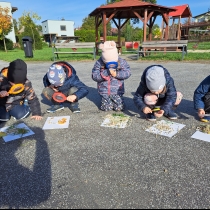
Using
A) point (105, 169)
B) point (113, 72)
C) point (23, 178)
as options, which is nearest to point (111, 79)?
point (113, 72)

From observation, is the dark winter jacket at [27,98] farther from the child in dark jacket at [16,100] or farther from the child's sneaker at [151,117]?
the child's sneaker at [151,117]

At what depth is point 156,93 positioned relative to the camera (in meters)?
2.46

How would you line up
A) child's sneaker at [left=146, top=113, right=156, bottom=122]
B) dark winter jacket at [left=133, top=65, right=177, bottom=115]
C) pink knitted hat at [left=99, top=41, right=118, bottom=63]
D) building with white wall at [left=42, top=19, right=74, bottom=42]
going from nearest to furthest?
dark winter jacket at [left=133, top=65, right=177, bottom=115], child's sneaker at [left=146, top=113, right=156, bottom=122], pink knitted hat at [left=99, top=41, right=118, bottom=63], building with white wall at [left=42, top=19, right=74, bottom=42]

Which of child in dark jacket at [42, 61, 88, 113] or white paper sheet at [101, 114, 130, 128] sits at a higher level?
child in dark jacket at [42, 61, 88, 113]

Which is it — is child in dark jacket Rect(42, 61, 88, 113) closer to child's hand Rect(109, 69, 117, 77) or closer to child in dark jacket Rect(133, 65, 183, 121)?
child's hand Rect(109, 69, 117, 77)

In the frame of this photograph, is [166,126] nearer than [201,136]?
No

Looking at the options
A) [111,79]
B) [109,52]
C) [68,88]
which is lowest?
[68,88]

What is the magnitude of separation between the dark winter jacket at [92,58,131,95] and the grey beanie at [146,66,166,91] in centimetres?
81

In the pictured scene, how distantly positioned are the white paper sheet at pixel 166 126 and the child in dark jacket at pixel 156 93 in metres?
0.13

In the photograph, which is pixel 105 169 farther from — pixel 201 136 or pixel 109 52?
pixel 109 52

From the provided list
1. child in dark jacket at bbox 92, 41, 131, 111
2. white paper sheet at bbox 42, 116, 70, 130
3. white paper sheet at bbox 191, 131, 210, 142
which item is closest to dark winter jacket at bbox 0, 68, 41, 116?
white paper sheet at bbox 42, 116, 70, 130

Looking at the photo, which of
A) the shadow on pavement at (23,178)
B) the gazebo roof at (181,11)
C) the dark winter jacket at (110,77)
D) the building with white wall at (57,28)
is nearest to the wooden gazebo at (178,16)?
the gazebo roof at (181,11)

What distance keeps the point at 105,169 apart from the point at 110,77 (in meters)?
1.72

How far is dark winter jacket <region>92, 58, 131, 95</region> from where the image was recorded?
3.14 meters
